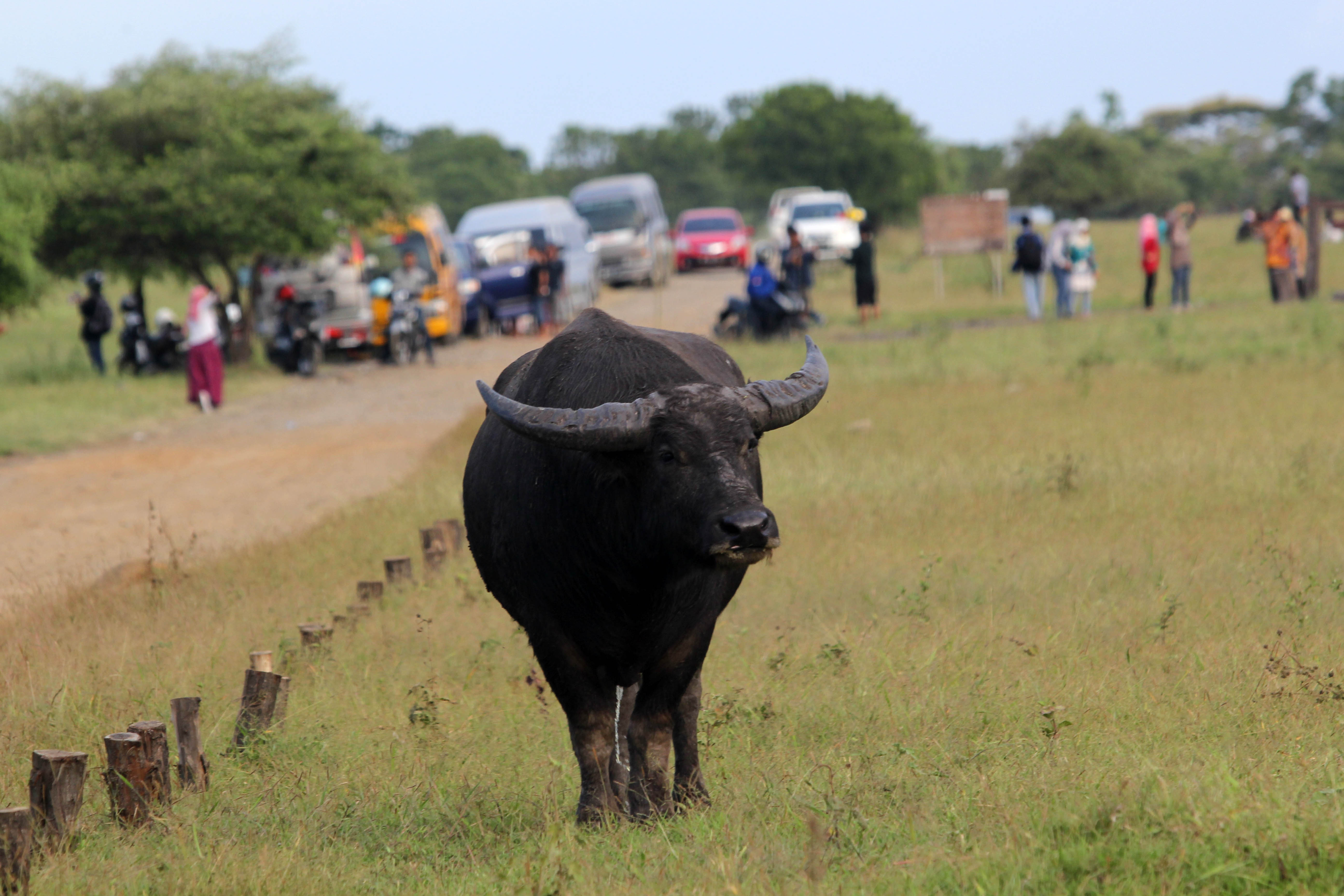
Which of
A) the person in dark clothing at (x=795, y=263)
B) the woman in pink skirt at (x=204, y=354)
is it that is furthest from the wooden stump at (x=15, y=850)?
the person in dark clothing at (x=795, y=263)

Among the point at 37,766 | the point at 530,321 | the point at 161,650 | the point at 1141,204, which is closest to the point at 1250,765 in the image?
the point at 37,766

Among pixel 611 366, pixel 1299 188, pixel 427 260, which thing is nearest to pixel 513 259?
pixel 427 260

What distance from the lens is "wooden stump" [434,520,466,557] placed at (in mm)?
9555

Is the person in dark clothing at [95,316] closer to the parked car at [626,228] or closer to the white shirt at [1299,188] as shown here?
the parked car at [626,228]

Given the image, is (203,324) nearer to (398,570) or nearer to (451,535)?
(451,535)

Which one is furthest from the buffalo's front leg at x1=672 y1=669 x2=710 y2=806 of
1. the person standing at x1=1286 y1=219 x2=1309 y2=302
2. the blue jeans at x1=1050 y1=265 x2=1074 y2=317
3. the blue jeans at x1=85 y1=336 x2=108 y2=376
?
the person standing at x1=1286 y1=219 x2=1309 y2=302

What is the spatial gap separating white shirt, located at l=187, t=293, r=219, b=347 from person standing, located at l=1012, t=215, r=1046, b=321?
12679 millimetres

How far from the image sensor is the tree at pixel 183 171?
21078 millimetres

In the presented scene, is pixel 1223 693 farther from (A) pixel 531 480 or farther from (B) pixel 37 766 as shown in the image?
(B) pixel 37 766

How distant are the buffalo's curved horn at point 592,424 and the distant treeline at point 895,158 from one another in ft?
74.4

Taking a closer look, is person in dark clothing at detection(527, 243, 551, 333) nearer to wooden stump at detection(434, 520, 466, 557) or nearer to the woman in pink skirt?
the woman in pink skirt

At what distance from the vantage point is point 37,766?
475 centimetres

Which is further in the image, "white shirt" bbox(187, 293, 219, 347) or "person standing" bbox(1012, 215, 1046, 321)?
"person standing" bbox(1012, 215, 1046, 321)

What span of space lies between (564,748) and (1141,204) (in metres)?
76.8
